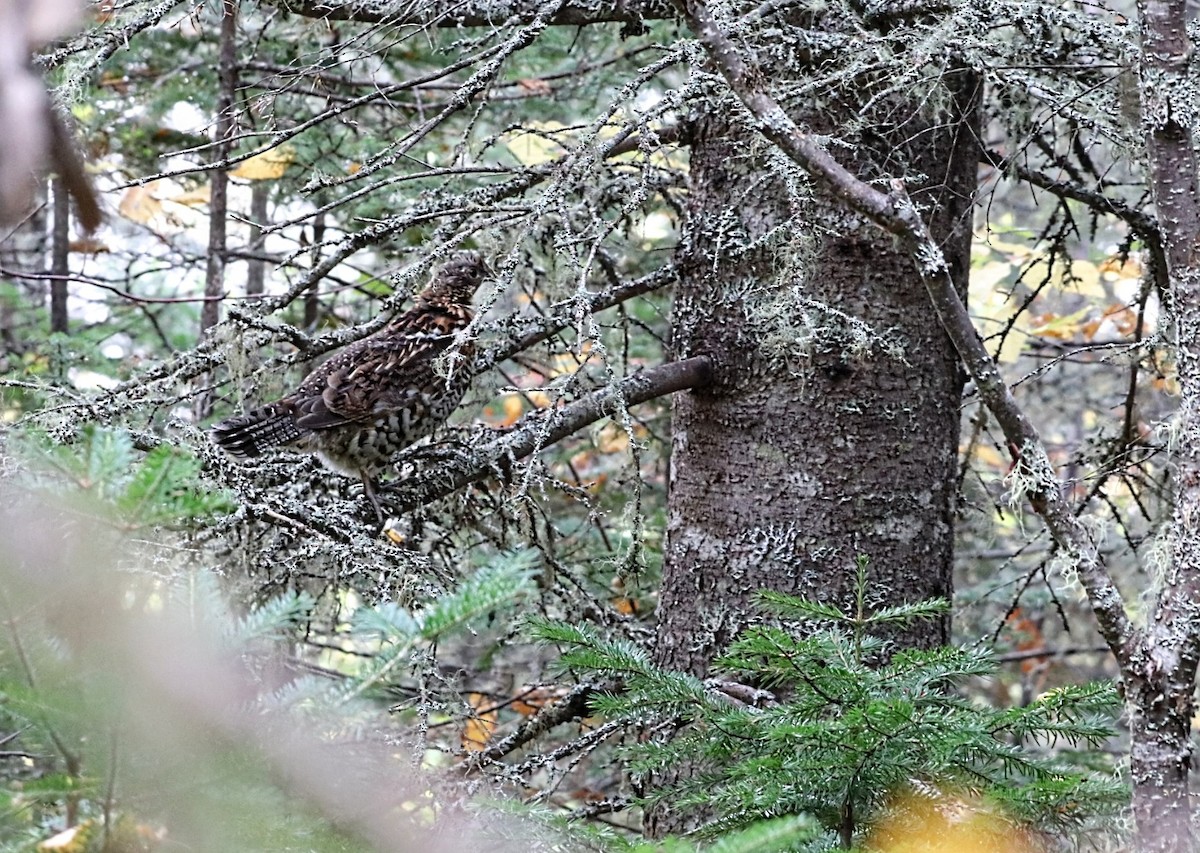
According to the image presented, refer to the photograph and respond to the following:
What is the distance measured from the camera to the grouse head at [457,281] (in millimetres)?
5086

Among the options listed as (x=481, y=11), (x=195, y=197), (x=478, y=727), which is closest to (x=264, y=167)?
(x=195, y=197)

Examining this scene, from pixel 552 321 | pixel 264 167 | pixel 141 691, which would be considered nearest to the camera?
pixel 141 691

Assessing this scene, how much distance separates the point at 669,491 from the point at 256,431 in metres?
1.53

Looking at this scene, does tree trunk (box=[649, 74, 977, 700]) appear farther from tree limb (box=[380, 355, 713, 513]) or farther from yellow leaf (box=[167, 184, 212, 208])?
yellow leaf (box=[167, 184, 212, 208])

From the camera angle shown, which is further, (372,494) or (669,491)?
(669,491)

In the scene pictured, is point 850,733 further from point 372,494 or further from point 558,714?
point 372,494

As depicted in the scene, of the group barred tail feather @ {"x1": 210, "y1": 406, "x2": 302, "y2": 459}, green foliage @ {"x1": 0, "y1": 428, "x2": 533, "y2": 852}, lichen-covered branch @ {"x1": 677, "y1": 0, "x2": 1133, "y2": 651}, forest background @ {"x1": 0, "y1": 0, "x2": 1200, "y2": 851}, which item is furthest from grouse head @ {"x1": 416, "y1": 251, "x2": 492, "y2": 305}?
green foliage @ {"x1": 0, "y1": 428, "x2": 533, "y2": 852}

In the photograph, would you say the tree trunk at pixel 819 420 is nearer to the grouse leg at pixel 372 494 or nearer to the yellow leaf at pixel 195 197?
the grouse leg at pixel 372 494

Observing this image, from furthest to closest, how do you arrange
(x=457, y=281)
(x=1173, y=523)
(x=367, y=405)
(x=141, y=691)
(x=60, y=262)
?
1. (x=60, y=262)
2. (x=457, y=281)
3. (x=367, y=405)
4. (x=1173, y=523)
5. (x=141, y=691)

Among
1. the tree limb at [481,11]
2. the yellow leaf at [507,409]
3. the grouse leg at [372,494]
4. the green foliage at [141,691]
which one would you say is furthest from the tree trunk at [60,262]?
the green foliage at [141,691]

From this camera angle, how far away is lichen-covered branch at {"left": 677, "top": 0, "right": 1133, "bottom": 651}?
8.25ft

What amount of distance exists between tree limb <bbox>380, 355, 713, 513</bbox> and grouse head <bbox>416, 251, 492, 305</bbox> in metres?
1.34

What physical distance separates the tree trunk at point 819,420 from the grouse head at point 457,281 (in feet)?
5.05

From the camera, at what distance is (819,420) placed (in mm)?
3740
